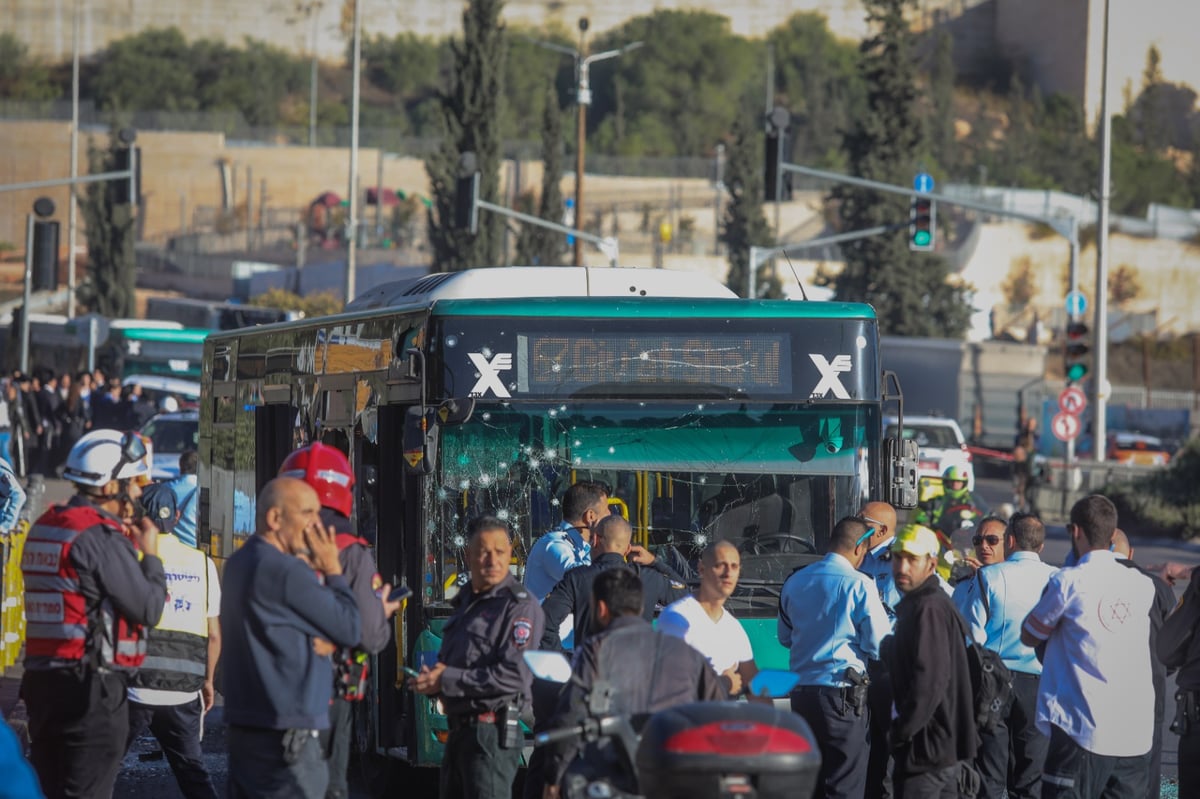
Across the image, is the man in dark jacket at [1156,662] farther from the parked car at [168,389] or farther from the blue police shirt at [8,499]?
the parked car at [168,389]

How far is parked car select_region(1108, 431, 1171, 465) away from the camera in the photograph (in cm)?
4791

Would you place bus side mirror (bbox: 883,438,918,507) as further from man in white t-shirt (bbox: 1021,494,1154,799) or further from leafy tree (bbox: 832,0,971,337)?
leafy tree (bbox: 832,0,971,337)

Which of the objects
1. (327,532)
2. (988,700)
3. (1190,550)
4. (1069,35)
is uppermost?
(1069,35)

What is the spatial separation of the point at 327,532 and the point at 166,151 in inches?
3986

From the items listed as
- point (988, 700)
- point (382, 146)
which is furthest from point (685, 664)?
point (382, 146)

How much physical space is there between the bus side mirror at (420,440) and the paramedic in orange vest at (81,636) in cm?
241

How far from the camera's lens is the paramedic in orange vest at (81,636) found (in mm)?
7238

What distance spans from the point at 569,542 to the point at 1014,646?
208 cm

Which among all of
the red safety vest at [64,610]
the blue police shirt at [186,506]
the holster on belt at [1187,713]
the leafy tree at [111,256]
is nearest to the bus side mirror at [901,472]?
the holster on belt at [1187,713]

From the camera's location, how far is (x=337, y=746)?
273 inches

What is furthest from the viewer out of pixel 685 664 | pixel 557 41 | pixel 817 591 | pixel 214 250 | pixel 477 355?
pixel 557 41

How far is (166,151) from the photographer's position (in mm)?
104562

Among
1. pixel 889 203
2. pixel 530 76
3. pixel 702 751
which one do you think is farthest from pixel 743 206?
pixel 530 76

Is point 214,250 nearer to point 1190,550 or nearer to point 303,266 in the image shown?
point 303,266
